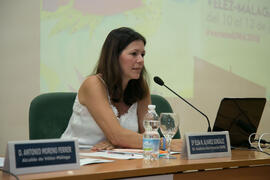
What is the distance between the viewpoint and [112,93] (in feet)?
7.02

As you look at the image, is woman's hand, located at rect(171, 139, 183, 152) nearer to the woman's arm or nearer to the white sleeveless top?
the woman's arm

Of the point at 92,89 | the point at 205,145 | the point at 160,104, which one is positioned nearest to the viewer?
the point at 205,145

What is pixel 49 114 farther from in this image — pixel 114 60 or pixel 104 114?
pixel 114 60

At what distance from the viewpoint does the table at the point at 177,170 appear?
98cm

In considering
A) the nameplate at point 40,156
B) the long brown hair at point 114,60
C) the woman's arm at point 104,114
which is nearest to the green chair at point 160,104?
the long brown hair at point 114,60

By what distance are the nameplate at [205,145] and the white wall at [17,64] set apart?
1.78 meters

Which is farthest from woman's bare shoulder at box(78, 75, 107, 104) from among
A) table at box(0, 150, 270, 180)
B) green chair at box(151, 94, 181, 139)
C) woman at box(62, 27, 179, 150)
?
table at box(0, 150, 270, 180)

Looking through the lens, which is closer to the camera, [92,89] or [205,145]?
[205,145]

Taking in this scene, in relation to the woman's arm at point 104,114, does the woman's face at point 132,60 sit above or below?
above

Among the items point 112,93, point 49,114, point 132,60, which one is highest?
point 132,60

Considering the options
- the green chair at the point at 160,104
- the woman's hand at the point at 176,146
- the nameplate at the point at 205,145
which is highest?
the green chair at the point at 160,104

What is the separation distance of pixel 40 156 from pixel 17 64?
76.3 inches

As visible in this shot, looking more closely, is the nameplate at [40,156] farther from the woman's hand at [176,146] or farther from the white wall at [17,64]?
the white wall at [17,64]

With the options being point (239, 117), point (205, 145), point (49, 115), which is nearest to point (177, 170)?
point (205, 145)
